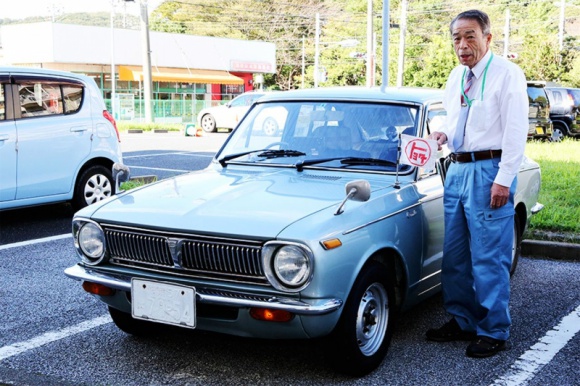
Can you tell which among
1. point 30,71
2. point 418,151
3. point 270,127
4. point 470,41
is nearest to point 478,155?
point 418,151

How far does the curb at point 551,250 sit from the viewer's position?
21.8 ft

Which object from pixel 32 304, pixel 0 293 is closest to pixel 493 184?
pixel 32 304

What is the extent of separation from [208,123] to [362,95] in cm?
2274

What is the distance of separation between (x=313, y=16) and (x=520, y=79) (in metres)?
68.3

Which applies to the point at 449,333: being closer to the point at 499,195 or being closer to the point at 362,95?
the point at 499,195

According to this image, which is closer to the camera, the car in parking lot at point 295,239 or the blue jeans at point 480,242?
the car in parking lot at point 295,239

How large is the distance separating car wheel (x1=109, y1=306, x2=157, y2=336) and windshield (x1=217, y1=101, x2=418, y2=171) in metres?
1.25

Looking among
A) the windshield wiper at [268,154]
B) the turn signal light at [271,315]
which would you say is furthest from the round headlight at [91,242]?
the windshield wiper at [268,154]

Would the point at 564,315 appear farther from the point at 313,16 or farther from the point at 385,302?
the point at 313,16

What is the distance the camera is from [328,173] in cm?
450

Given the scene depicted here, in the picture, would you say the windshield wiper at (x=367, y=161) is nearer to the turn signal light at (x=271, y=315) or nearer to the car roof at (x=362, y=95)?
the car roof at (x=362, y=95)

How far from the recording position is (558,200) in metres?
8.77

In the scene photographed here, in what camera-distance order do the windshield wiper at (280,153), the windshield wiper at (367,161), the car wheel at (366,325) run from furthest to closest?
the windshield wiper at (280,153)
the windshield wiper at (367,161)
the car wheel at (366,325)

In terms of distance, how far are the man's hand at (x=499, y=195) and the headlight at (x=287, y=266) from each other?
1.29m
